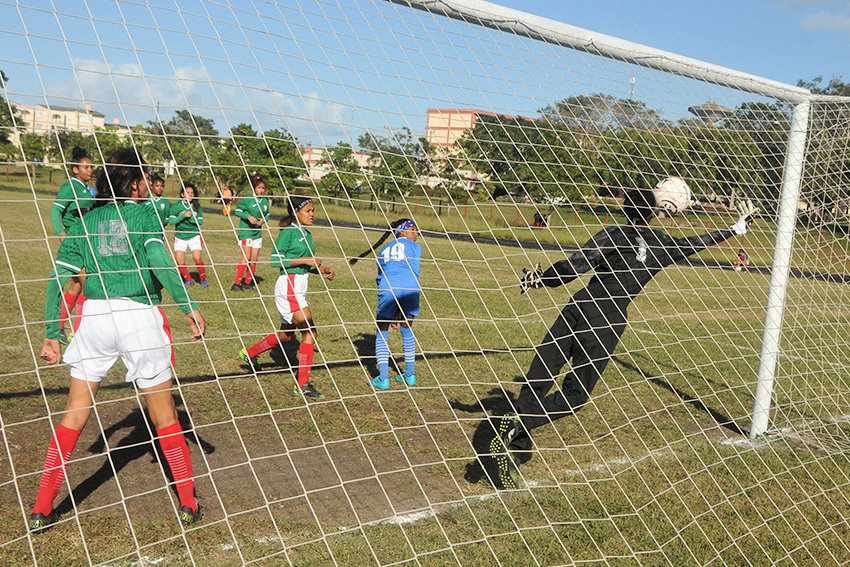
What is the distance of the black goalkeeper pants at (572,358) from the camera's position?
12.9ft

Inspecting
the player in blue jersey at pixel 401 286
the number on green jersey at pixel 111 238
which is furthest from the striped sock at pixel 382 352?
the number on green jersey at pixel 111 238

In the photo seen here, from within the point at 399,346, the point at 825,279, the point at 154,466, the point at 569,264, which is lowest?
the point at 399,346

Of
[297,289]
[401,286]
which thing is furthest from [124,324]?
[401,286]

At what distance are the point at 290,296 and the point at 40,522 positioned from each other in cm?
247

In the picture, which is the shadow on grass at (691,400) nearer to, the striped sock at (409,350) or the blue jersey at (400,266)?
the striped sock at (409,350)

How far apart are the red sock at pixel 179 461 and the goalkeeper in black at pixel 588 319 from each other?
169 cm

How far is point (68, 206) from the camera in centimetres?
446

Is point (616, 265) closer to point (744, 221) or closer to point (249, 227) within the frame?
point (744, 221)

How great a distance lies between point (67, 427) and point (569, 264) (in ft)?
9.38

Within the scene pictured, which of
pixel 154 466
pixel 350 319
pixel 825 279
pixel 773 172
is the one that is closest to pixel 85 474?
pixel 154 466

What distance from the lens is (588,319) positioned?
4.00 meters

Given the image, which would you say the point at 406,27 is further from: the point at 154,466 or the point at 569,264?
the point at 154,466

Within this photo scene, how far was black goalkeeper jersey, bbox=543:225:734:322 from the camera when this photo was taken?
4.02 metres

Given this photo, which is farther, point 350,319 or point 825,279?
point 350,319
